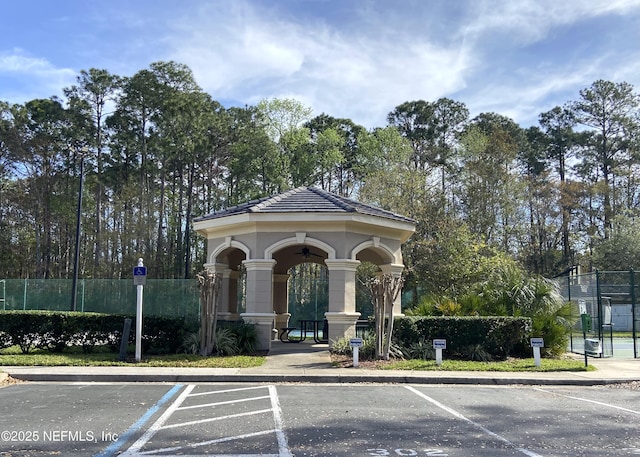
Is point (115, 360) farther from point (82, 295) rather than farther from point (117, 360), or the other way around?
point (82, 295)

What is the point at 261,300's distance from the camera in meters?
16.3

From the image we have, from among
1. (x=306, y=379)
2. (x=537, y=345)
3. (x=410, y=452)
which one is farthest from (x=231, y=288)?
(x=410, y=452)

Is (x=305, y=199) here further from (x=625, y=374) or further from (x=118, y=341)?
(x=625, y=374)

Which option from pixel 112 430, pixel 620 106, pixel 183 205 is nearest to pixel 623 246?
pixel 620 106

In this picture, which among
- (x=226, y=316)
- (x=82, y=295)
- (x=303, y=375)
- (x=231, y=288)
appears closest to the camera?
(x=303, y=375)

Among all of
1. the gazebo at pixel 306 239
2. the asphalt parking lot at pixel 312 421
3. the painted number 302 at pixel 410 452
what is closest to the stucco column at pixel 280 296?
the gazebo at pixel 306 239

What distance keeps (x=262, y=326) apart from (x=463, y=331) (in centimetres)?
579

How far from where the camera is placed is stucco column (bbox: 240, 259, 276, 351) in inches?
640

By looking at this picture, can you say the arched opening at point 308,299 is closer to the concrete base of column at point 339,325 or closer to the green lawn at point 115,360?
the concrete base of column at point 339,325

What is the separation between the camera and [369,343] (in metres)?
15.0

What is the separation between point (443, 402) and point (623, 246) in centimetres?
3232

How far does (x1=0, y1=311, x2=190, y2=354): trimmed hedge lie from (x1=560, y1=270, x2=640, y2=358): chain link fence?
11510mm

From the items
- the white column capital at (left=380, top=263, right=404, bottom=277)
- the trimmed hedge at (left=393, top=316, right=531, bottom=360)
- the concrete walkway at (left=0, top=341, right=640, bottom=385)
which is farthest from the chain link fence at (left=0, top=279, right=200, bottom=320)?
the trimmed hedge at (left=393, top=316, right=531, bottom=360)

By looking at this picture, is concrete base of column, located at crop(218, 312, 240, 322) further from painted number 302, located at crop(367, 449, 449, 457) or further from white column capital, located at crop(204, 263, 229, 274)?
painted number 302, located at crop(367, 449, 449, 457)
